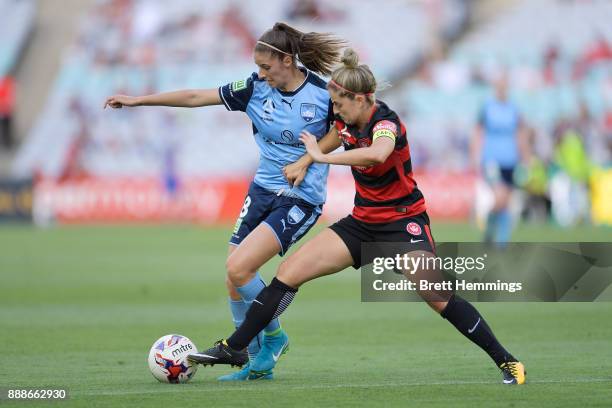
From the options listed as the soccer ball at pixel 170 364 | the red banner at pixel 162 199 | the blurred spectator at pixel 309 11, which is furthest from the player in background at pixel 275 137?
the blurred spectator at pixel 309 11

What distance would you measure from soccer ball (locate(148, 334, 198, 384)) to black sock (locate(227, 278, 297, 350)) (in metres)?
0.35

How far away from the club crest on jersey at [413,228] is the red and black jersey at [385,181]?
8cm

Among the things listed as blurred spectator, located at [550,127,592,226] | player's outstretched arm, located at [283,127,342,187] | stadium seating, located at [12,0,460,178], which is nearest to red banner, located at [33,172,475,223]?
blurred spectator, located at [550,127,592,226]

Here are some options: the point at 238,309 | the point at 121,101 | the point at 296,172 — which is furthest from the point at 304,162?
the point at 121,101

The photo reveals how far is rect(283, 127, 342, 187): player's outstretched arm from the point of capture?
7.62 metres

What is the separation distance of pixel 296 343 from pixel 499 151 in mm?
7659

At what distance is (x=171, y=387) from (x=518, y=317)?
17.7ft

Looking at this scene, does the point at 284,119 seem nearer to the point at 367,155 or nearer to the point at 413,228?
the point at 367,155

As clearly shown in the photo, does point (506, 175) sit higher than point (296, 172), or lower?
higher

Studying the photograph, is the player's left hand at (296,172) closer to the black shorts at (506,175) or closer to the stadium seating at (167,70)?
the black shorts at (506,175)

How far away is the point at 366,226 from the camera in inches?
287

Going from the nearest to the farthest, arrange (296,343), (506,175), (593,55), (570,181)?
(296,343), (506,175), (570,181), (593,55)

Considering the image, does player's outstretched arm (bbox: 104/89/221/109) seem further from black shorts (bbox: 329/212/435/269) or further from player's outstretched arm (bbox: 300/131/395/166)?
black shorts (bbox: 329/212/435/269)

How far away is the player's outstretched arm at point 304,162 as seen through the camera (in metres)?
7.62
